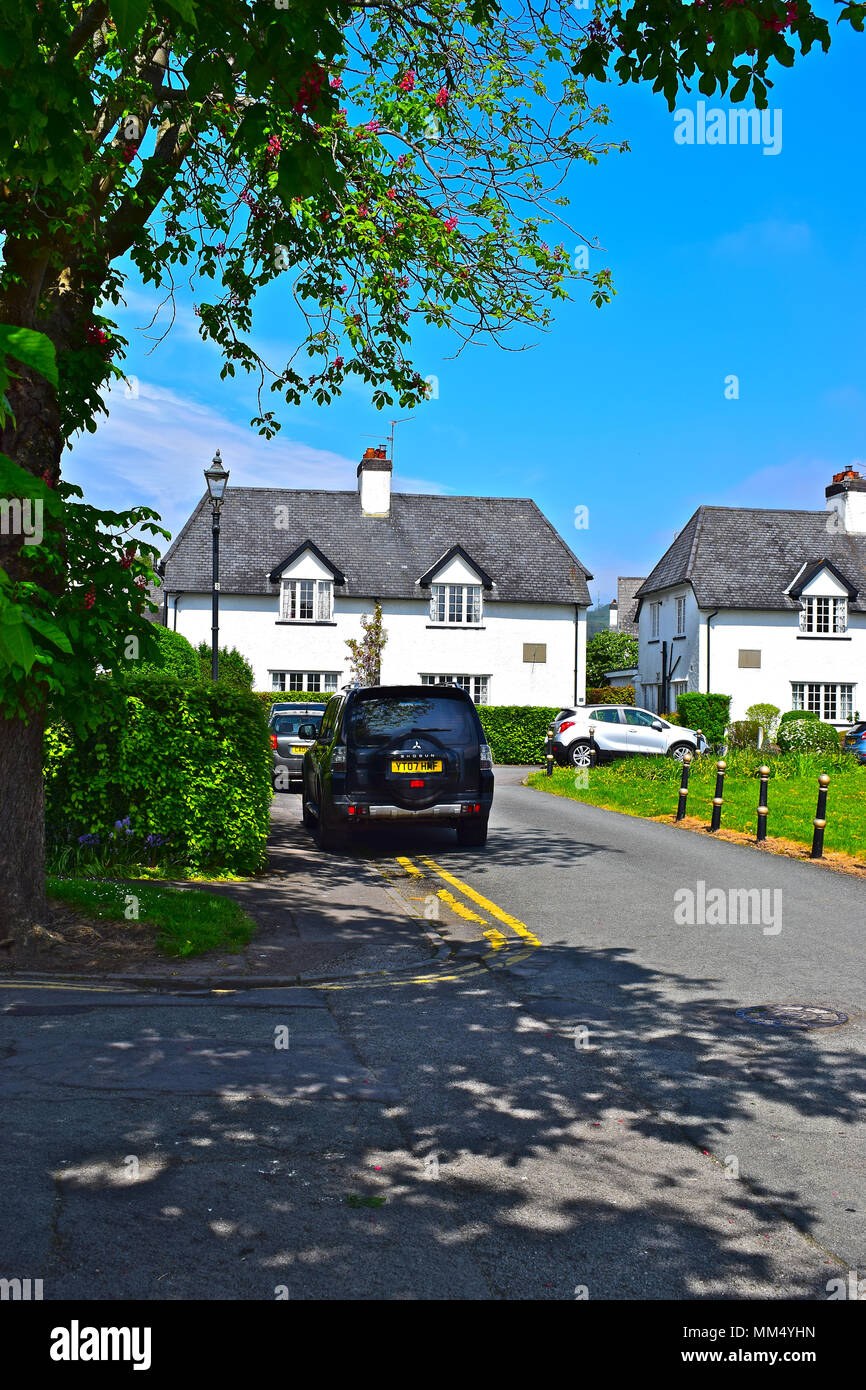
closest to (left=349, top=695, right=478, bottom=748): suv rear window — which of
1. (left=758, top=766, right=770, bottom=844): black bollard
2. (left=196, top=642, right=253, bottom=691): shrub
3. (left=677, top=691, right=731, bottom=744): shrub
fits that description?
(left=758, top=766, right=770, bottom=844): black bollard

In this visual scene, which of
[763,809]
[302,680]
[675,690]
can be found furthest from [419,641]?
[763,809]

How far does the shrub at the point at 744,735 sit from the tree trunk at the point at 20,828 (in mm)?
29397

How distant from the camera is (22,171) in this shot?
6.91 m

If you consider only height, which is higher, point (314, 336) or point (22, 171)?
point (314, 336)

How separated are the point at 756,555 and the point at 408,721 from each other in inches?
1457

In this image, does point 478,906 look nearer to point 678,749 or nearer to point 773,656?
point 678,749

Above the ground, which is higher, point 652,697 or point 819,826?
point 652,697

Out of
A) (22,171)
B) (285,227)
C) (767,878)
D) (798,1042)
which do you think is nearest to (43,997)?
(798,1042)

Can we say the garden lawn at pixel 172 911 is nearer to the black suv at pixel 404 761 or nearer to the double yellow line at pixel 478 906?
the double yellow line at pixel 478 906

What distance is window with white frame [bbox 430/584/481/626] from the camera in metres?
44.4

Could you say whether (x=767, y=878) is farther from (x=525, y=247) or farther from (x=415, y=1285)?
(x=415, y=1285)

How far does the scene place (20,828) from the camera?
837 cm

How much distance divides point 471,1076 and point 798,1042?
79.8 inches
